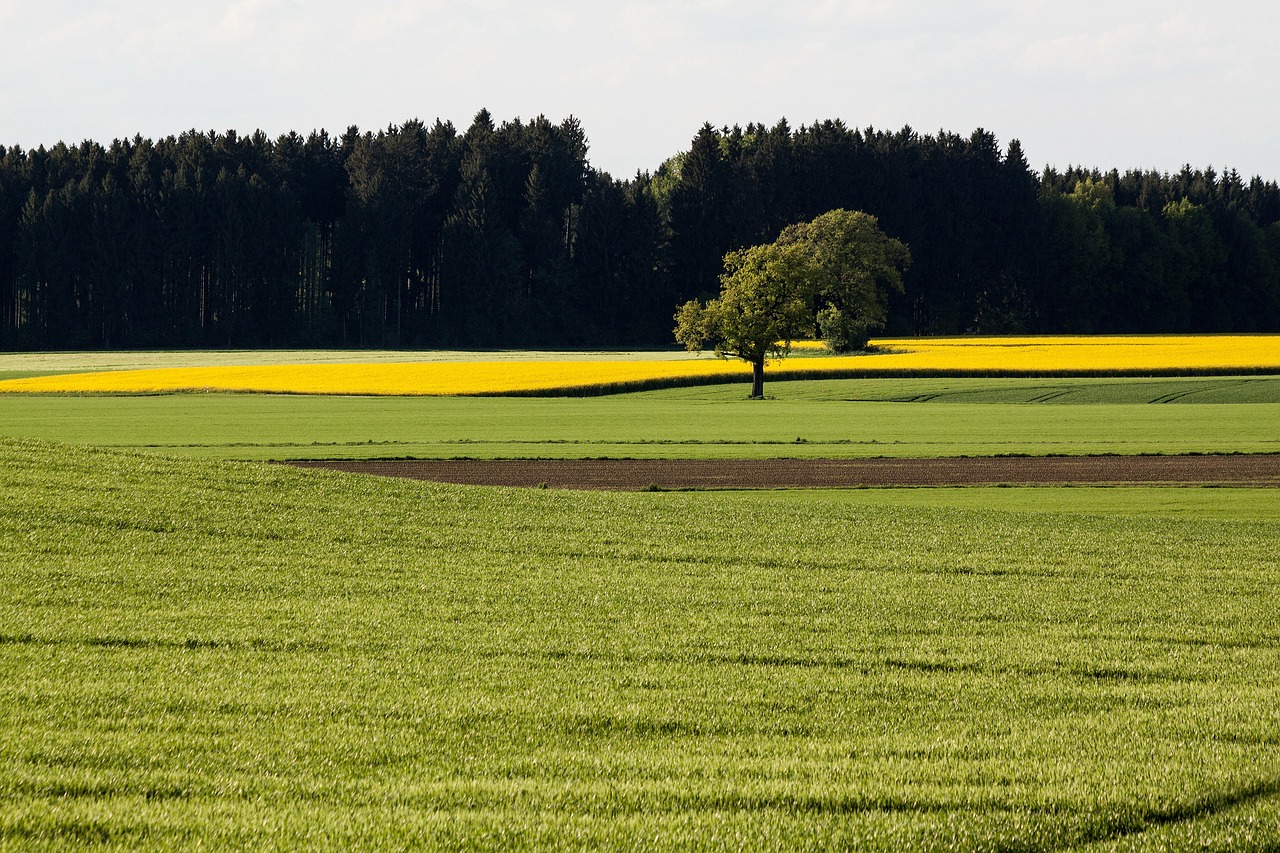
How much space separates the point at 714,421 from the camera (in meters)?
48.1

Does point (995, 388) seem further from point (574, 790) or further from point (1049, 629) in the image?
point (574, 790)

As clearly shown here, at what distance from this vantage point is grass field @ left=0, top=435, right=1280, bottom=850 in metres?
6.97

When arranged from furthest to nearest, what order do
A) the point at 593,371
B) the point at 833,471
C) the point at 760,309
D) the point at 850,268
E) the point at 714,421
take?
the point at 850,268, the point at 593,371, the point at 760,309, the point at 714,421, the point at 833,471

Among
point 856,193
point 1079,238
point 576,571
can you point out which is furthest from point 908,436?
point 1079,238

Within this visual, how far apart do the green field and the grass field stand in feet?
58.5

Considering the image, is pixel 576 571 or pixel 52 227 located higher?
pixel 52 227

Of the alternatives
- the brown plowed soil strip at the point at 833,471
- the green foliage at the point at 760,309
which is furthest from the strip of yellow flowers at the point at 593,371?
the brown plowed soil strip at the point at 833,471

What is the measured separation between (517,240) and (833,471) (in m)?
96.2

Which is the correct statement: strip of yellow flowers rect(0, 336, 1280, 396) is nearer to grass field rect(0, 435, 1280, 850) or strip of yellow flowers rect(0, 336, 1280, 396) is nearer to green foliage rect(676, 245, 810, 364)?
green foliage rect(676, 245, 810, 364)

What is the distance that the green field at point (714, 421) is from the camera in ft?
123

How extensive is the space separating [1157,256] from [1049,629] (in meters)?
131

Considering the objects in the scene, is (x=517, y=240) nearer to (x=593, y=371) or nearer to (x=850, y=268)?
(x=850, y=268)

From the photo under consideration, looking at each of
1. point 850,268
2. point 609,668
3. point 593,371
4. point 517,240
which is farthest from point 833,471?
point 517,240

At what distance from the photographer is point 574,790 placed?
7.35 meters
